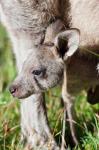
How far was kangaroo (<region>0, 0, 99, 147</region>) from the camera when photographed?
564cm

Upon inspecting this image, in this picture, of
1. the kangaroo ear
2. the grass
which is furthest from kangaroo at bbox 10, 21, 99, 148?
the grass

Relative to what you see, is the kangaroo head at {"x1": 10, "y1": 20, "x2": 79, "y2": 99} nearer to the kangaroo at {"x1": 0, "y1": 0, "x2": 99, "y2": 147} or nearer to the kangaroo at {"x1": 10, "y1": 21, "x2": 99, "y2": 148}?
the kangaroo at {"x1": 10, "y1": 21, "x2": 99, "y2": 148}

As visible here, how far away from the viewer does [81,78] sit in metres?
5.82

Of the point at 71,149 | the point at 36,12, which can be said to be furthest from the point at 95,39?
the point at 71,149

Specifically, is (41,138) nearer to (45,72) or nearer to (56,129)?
(56,129)

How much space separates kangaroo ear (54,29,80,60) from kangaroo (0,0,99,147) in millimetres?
118

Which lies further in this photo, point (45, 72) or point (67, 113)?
point (67, 113)

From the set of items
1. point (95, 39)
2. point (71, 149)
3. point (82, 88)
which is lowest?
point (71, 149)

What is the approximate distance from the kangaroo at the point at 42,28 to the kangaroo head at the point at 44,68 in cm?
11

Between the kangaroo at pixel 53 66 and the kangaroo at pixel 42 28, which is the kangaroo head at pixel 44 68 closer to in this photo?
the kangaroo at pixel 53 66

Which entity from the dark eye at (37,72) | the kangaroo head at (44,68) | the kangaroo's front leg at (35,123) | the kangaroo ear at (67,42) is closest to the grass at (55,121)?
the kangaroo's front leg at (35,123)

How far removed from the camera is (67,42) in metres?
5.64

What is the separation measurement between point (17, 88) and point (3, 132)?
379 mm

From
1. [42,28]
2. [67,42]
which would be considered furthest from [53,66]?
[42,28]
